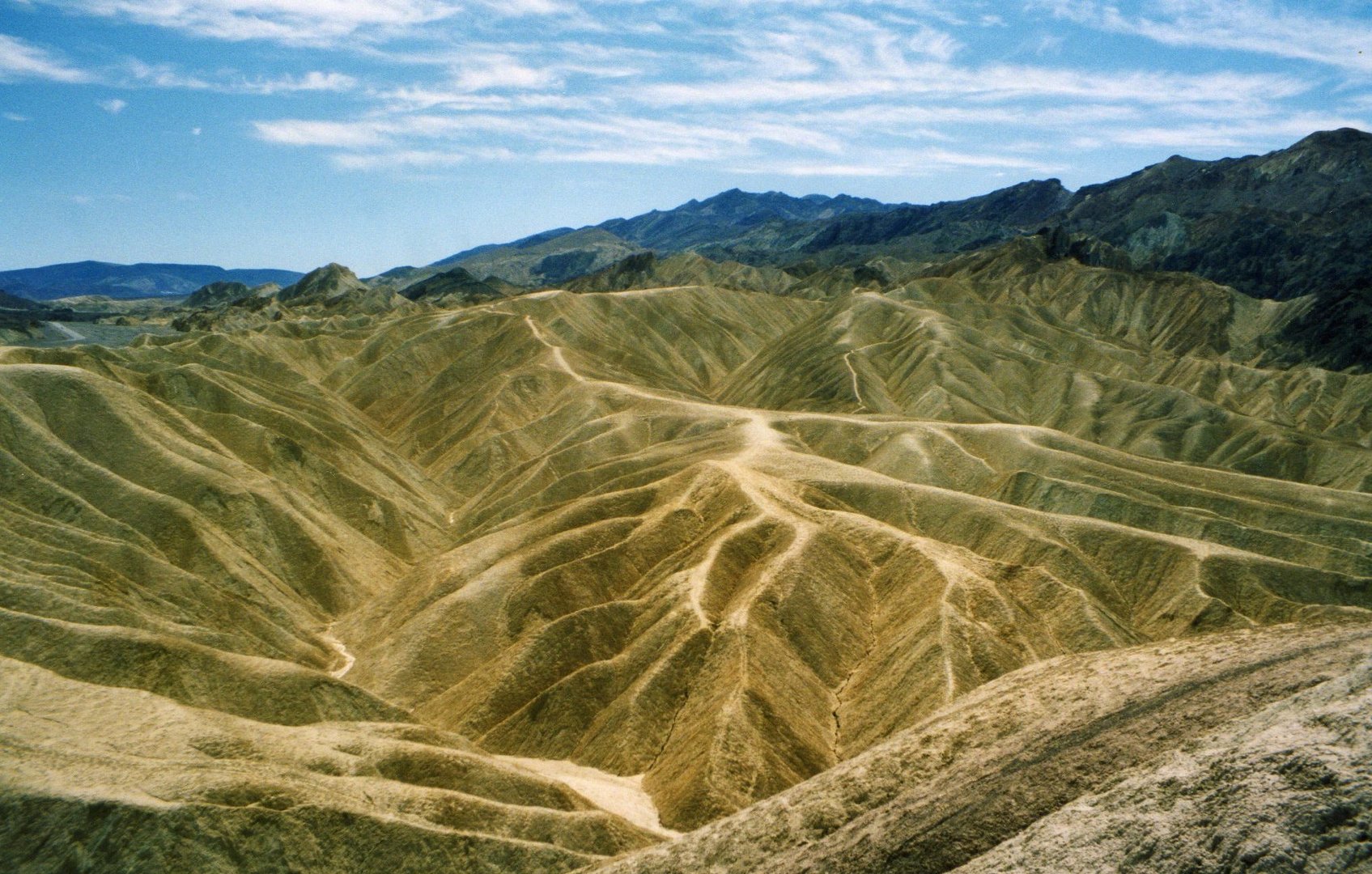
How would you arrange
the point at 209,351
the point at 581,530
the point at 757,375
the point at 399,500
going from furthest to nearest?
the point at 757,375, the point at 209,351, the point at 399,500, the point at 581,530

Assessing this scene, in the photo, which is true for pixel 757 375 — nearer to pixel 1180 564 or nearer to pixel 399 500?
pixel 399 500

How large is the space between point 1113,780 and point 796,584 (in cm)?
3937

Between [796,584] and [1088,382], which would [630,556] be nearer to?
[796,584]

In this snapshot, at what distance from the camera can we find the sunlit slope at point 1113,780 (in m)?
17.2

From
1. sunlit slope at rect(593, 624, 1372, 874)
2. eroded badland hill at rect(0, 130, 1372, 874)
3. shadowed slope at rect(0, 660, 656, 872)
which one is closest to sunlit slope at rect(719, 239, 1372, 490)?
eroded badland hill at rect(0, 130, 1372, 874)

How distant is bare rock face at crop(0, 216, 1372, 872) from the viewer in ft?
88.1

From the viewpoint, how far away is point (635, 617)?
6238 centimetres

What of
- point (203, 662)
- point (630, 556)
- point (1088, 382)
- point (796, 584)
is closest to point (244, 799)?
point (203, 662)

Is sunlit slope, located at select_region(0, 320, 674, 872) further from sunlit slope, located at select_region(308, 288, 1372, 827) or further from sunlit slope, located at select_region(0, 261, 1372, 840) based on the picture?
sunlit slope, located at select_region(308, 288, 1372, 827)

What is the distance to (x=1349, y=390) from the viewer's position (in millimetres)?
152750

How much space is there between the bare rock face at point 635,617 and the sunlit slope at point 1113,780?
5.1 inches

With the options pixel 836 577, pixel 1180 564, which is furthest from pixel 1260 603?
pixel 836 577

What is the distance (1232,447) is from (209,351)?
144573 mm

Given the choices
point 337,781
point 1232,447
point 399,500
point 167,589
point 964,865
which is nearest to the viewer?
point 964,865
